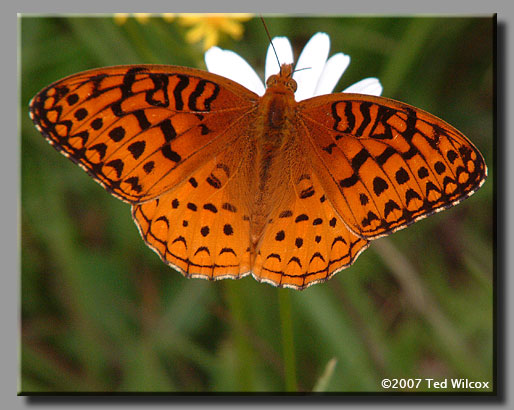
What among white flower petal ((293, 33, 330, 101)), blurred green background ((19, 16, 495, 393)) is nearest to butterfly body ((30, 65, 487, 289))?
white flower petal ((293, 33, 330, 101))

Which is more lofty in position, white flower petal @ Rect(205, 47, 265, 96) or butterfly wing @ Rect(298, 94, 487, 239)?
white flower petal @ Rect(205, 47, 265, 96)

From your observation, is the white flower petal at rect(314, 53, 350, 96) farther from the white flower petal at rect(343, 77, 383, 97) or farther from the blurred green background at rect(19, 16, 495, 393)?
the blurred green background at rect(19, 16, 495, 393)

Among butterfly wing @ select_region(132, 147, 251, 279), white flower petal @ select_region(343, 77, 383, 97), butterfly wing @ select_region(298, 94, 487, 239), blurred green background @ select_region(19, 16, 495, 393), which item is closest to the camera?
butterfly wing @ select_region(298, 94, 487, 239)

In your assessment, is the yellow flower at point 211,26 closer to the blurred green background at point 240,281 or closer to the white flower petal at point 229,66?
the blurred green background at point 240,281

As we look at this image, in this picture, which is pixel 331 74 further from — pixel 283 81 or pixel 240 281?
pixel 240 281

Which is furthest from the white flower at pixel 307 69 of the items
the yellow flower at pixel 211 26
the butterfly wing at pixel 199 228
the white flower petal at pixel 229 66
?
the yellow flower at pixel 211 26

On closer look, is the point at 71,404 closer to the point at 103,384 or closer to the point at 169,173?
the point at 103,384
